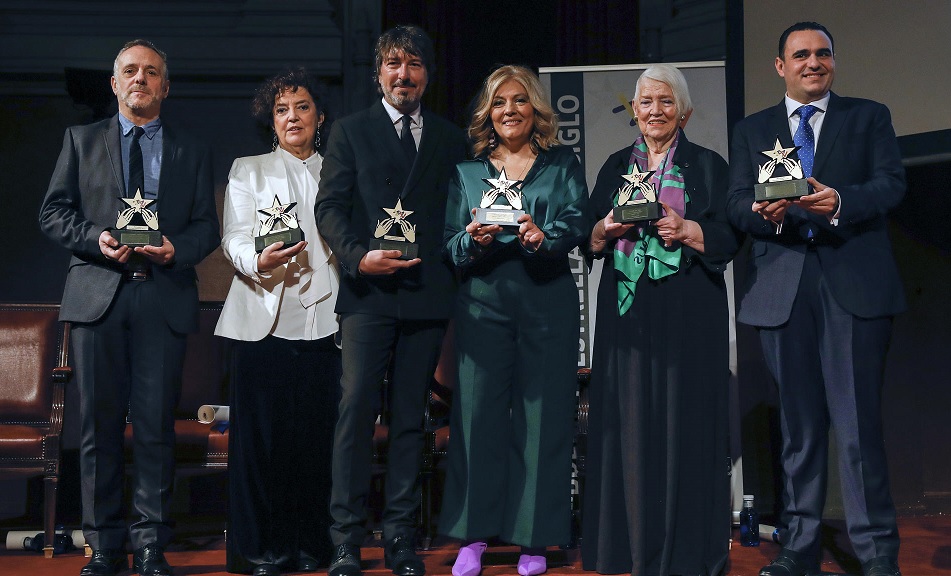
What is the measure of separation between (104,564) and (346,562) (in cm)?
81

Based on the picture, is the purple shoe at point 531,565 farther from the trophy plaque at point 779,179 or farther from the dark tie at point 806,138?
the dark tie at point 806,138

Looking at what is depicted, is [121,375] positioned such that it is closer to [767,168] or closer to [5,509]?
[5,509]

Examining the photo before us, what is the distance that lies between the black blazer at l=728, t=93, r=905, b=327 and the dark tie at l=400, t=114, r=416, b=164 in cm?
111

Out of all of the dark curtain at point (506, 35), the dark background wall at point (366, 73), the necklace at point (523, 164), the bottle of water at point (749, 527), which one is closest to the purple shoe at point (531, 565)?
the bottle of water at point (749, 527)

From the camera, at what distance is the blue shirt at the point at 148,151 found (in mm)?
3471

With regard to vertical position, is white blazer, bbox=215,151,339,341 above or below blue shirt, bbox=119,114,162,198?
below

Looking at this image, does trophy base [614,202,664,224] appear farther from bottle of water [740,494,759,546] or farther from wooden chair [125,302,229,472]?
wooden chair [125,302,229,472]

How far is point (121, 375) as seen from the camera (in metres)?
3.37

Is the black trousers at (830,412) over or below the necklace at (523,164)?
below

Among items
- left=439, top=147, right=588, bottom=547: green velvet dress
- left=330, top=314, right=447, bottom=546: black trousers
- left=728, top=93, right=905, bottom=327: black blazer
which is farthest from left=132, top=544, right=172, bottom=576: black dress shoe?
left=728, top=93, right=905, bottom=327: black blazer

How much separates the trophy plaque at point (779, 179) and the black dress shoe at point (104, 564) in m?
2.42

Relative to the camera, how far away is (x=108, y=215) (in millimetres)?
3416

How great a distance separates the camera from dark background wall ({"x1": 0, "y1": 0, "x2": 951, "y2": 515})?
4.82 meters

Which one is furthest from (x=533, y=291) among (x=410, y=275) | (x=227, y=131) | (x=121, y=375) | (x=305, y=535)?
(x=227, y=131)
